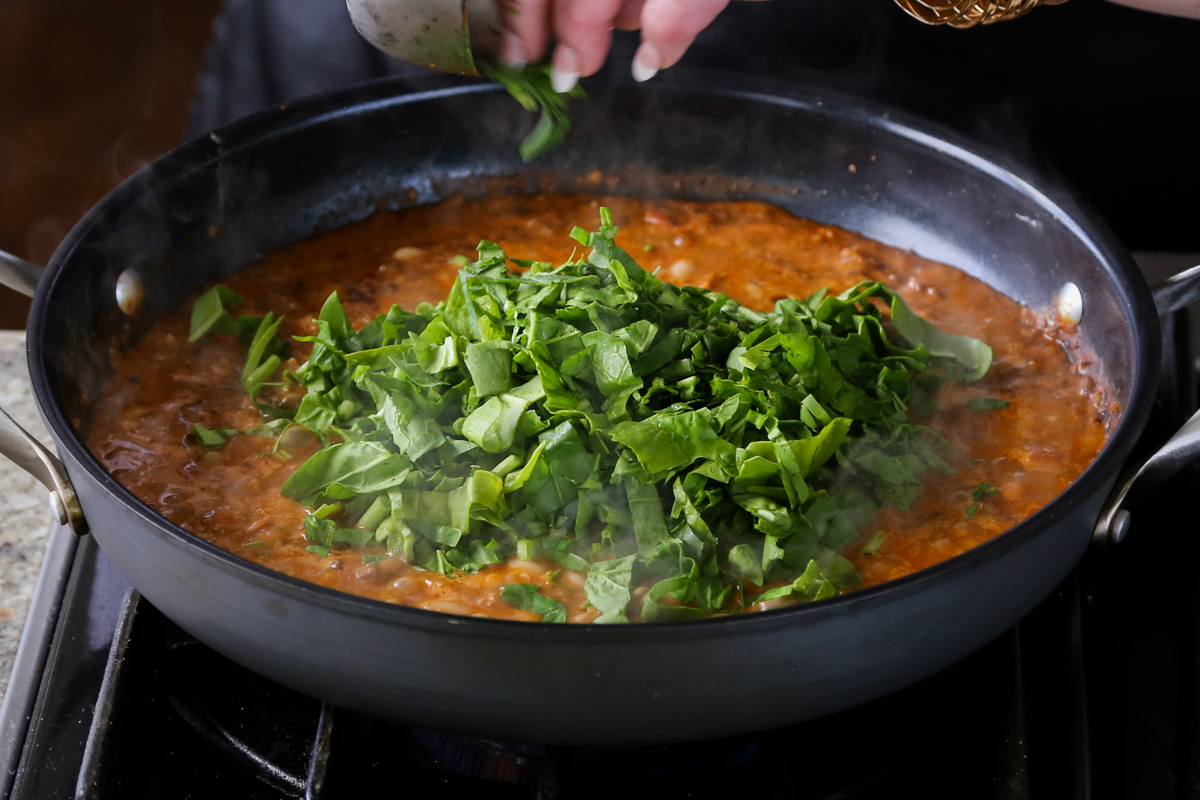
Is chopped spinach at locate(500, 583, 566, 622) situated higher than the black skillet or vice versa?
the black skillet

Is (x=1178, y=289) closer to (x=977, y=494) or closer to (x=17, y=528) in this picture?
(x=977, y=494)

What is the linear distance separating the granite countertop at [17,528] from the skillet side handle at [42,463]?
1.15 feet

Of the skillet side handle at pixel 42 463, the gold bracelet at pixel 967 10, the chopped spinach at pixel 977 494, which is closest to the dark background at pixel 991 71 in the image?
the gold bracelet at pixel 967 10

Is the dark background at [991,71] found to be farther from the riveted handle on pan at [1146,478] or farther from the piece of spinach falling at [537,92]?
the riveted handle on pan at [1146,478]

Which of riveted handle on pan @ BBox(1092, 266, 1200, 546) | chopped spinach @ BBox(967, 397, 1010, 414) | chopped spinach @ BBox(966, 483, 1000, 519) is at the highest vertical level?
riveted handle on pan @ BBox(1092, 266, 1200, 546)

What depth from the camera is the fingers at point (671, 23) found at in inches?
57.4

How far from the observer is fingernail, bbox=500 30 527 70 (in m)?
1.59

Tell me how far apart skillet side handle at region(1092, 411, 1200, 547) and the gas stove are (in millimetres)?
47

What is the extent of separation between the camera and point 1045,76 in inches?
97.7

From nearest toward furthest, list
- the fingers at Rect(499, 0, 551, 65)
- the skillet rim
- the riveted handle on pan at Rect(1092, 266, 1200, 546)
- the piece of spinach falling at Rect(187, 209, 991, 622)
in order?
the skillet rim
the riveted handle on pan at Rect(1092, 266, 1200, 546)
the piece of spinach falling at Rect(187, 209, 991, 622)
the fingers at Rect(499, 0, 551, 65)

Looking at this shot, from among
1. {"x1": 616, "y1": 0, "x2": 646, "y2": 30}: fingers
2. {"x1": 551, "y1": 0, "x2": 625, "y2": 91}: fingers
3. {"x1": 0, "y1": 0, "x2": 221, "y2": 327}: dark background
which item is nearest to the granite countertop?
{"x1": 551, "y1": 0, "x2": 625, "y2": 91}: fingers

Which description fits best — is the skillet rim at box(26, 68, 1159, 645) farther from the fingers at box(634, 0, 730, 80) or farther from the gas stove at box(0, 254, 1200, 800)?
the fingers at box(634, 0, 730, 80)

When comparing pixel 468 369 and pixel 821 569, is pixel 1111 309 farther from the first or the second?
pixel 468 369

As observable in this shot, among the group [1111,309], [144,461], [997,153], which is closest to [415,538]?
[144,461]
